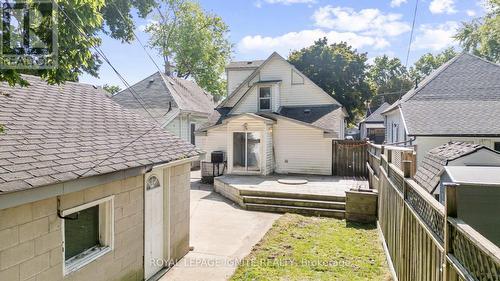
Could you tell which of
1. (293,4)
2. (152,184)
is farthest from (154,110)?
(152,184)

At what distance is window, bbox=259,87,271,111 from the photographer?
62.9 ft

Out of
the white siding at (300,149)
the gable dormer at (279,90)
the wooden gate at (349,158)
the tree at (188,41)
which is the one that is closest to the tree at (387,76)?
the tree at (188,41)

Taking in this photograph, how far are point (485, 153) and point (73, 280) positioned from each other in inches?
275

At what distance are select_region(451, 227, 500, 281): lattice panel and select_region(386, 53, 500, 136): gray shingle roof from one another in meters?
11.5

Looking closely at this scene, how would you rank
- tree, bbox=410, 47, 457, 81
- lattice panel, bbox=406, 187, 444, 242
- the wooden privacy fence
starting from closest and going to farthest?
the wooden privacy fence → lattice panel, bbox=406, 187, 444, 242 → tree, bbox=410, 47, 457, 81

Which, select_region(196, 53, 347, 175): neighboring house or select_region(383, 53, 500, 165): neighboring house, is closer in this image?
Answer: select_region(383, 53, 500, 165): neighboring house

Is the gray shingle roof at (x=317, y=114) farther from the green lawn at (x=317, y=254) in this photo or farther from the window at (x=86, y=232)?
the window at (x=86, y=232)

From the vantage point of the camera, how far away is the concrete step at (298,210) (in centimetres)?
1045

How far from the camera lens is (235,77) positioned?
82.9 ft

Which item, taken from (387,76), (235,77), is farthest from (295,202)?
(387,76)

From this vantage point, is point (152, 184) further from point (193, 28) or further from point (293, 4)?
point (193, 28)

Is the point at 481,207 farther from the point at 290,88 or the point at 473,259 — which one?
the point at 290,88

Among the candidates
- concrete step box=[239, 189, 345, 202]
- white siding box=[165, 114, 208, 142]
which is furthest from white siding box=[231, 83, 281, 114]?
concrete step box=[239, 189, 345, 202]

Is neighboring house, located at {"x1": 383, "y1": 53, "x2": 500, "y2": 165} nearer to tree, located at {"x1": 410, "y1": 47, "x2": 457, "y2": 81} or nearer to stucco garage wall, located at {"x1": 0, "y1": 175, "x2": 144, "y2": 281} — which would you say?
stucco garage wall, located at {"x1": 0, "y1": 175, "x2": 144, "y2": 281}
